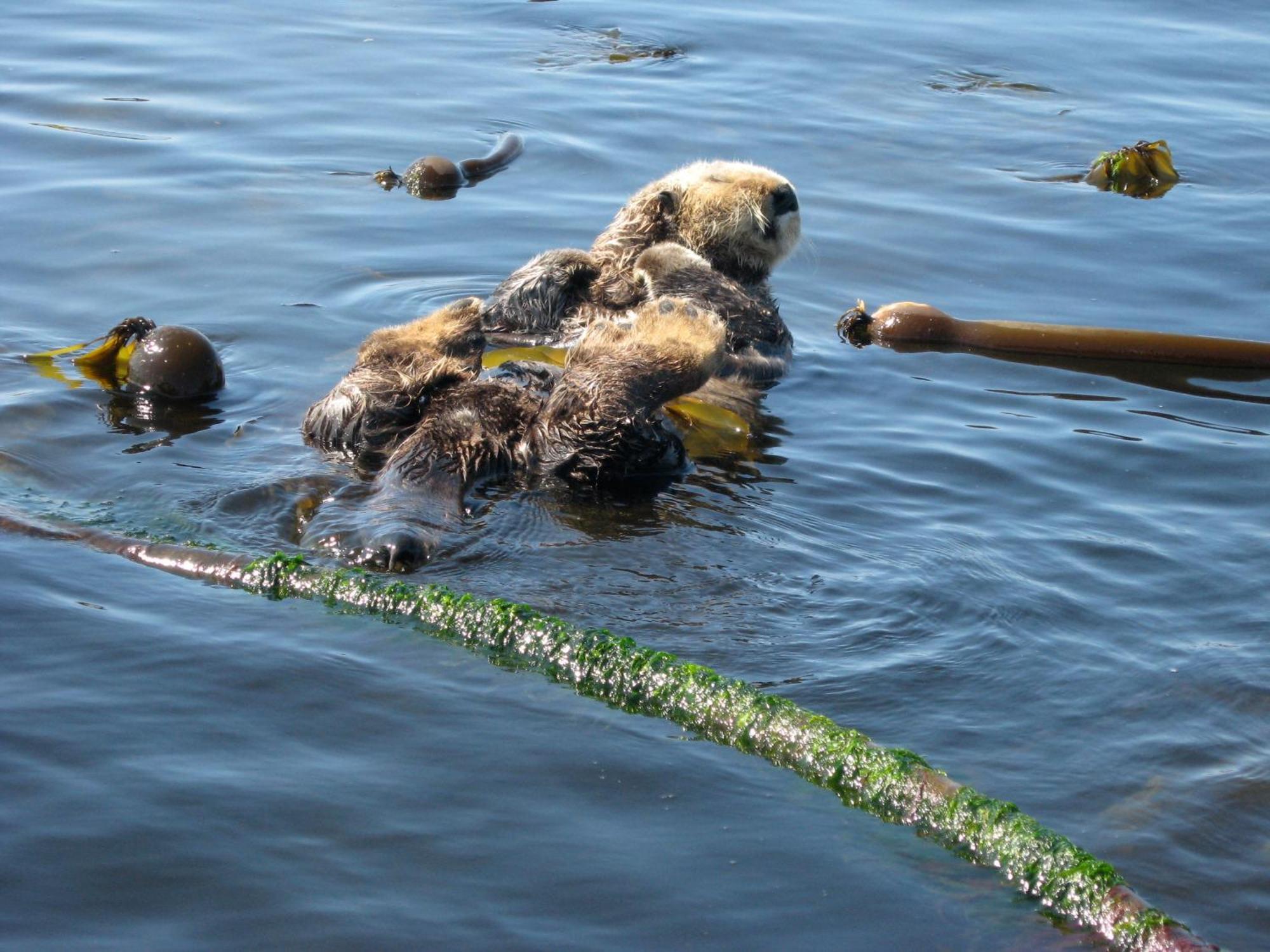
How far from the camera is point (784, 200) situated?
6453mm

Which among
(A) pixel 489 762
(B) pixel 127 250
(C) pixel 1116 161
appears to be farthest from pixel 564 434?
(C) pixel 1116 161

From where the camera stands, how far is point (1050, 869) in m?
2.81

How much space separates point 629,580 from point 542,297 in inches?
95.3

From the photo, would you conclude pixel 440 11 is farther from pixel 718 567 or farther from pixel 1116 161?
pixel 718 567

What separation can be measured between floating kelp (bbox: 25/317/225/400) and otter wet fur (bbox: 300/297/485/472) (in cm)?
65

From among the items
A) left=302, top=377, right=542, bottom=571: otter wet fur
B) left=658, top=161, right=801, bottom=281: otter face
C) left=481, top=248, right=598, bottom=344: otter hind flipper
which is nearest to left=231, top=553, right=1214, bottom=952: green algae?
left=302, top=377, right=542, bottom=571: otter wet fur

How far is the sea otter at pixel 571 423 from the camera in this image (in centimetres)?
450

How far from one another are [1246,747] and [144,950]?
2476mm

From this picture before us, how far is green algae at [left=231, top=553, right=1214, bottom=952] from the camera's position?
2.76 meters

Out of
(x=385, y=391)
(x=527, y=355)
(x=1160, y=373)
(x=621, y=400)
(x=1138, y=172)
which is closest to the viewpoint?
(x=621, y=400)

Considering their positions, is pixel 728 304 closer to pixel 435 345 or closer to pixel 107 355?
pixel 435 345

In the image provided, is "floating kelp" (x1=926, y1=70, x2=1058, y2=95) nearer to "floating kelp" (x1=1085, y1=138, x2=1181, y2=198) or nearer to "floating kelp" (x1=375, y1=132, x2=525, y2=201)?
"floating kelp" (x1=1085, y1=138, x2=1181, y2=198)

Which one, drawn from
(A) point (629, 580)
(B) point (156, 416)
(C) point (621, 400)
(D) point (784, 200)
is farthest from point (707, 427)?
(B) point (156, 416)

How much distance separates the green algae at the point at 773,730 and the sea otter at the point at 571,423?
61 cm
